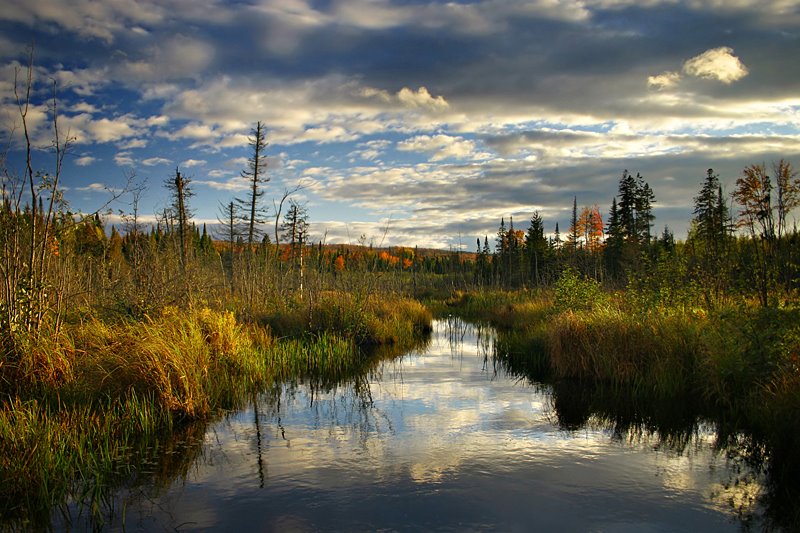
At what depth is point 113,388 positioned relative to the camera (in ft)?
29.2

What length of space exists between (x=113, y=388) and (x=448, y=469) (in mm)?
5863

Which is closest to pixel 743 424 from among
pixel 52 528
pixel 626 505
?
pixel 626 505

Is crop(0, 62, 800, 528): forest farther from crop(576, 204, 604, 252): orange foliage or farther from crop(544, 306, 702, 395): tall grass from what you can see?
crop(576, 204, 604, 252): orange foliage

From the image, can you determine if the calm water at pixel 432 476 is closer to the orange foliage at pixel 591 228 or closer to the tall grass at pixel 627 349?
the tall grass at pixel 627 349

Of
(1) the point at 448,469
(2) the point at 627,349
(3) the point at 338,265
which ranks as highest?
(3) the point at 338,265

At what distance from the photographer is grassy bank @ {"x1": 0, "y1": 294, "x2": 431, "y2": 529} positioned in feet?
20.5

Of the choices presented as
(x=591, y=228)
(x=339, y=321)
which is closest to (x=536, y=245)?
(x=591, y=228)

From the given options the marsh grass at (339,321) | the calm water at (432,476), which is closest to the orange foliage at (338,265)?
the marsh grass at (339,321)

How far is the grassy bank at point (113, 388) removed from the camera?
6.25 metres

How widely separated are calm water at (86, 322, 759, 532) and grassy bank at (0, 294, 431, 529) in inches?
28.3

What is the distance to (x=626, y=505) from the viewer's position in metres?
6.35

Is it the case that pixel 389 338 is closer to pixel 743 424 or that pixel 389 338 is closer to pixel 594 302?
pixel 594 302

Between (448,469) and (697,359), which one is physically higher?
(697,359)

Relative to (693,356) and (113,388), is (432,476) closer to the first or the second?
(113,388)
